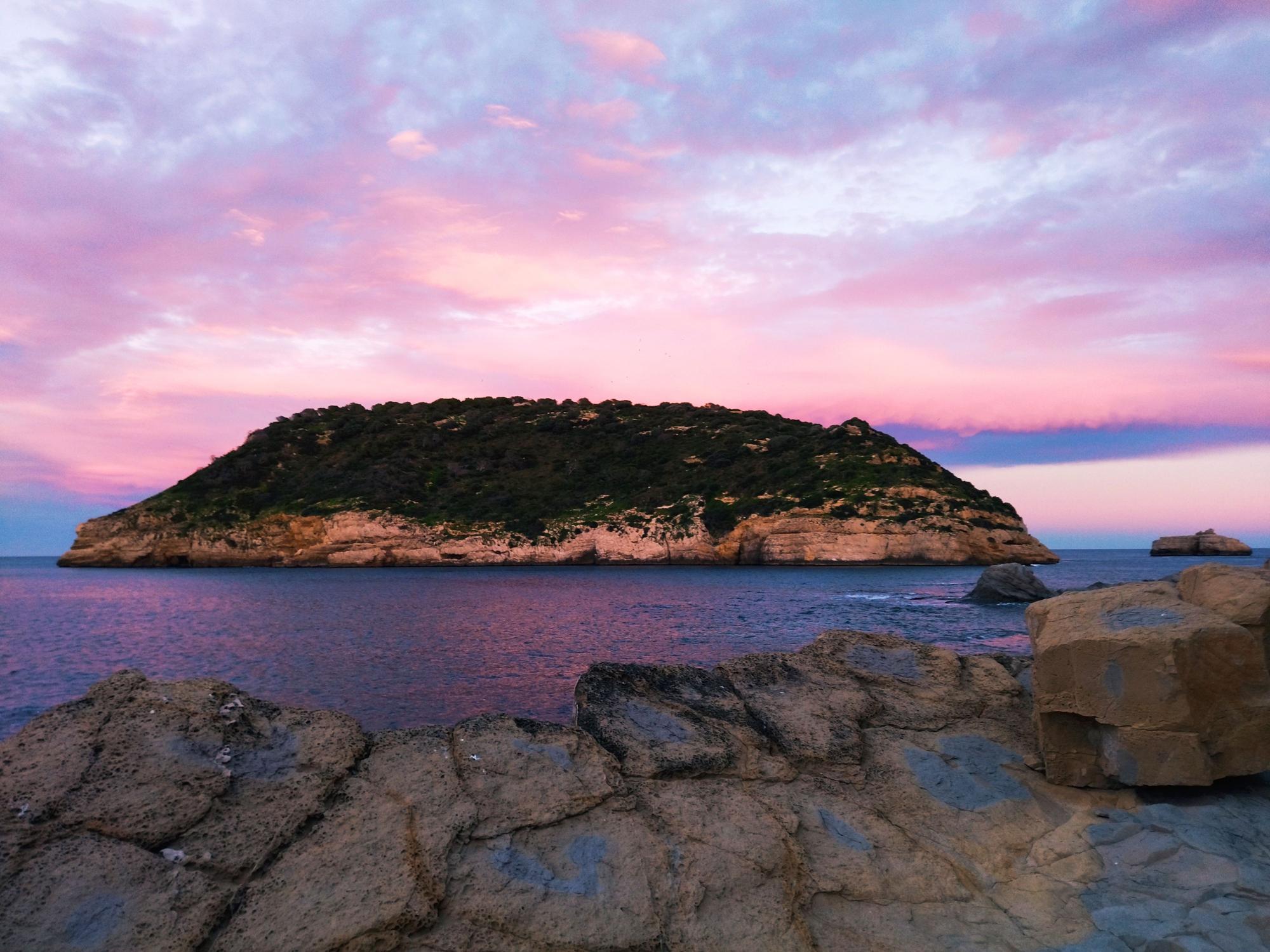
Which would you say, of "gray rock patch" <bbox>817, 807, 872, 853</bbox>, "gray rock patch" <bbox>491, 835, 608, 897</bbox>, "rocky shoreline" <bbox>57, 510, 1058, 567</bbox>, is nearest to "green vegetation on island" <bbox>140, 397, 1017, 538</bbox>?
"rocky shoreline" <bbox>57, 510, 1058, 567</bbox>

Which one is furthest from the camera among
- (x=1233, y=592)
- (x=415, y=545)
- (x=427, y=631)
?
(x=415, y=545)

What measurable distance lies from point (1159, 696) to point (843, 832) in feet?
10.4

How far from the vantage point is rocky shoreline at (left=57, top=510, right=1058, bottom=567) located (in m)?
84.8

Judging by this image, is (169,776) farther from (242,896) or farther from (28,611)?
(28,611)

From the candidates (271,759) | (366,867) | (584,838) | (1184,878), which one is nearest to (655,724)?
(584,838)

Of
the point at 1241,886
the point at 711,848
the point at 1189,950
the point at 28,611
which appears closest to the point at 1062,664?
the point at 1241,886

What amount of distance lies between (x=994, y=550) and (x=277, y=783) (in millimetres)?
86147

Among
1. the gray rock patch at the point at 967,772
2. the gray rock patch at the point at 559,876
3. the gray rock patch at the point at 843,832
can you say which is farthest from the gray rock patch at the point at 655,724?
the gray rock patch at the point at 967,772

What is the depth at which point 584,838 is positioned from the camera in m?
5.79

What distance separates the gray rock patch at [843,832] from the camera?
6.30 meters

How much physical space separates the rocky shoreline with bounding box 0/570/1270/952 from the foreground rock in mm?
20

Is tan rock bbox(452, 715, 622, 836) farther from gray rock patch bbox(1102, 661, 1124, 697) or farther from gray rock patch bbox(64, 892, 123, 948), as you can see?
gray rock patch bbox(1102, 661, 1124, 697)

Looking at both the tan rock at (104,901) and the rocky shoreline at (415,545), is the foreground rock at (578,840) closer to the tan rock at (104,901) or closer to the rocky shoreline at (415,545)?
the tan rock at (104,901)

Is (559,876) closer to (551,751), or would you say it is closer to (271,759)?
(551,751)
